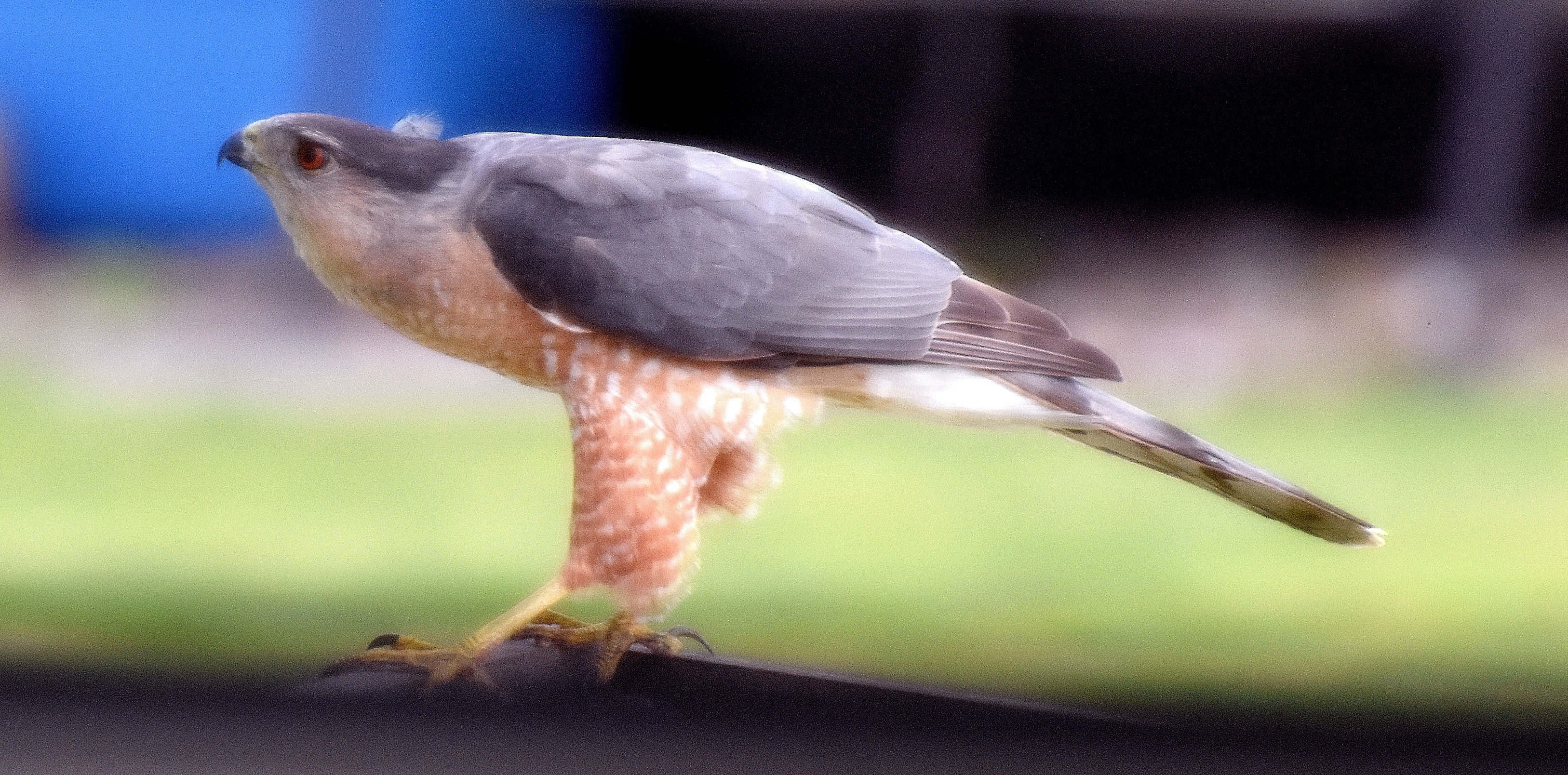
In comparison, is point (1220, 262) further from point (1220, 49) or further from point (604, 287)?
point (604, 287)

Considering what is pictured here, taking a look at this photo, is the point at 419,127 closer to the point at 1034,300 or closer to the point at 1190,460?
the point at 1190,460

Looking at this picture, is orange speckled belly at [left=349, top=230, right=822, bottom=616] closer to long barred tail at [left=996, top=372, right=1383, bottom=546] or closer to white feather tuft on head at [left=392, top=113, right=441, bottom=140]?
white feather tuft on head at [left=392, top=113, right=441, bottom=140]

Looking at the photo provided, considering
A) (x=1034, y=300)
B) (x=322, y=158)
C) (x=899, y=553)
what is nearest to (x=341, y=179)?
(x=322, y=158)

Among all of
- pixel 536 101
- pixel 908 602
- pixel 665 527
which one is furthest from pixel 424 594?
pixel 665 527

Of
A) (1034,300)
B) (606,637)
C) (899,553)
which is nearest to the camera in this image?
(606,637)

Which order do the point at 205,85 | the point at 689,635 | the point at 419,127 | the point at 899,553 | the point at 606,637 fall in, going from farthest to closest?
the point at 899,553
the point at 205,85
the point at 689,635
the point at 606,637
the point at 419,127

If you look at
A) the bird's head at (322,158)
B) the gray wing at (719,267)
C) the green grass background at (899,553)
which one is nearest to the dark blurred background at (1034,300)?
the green grass background at (899,553)
